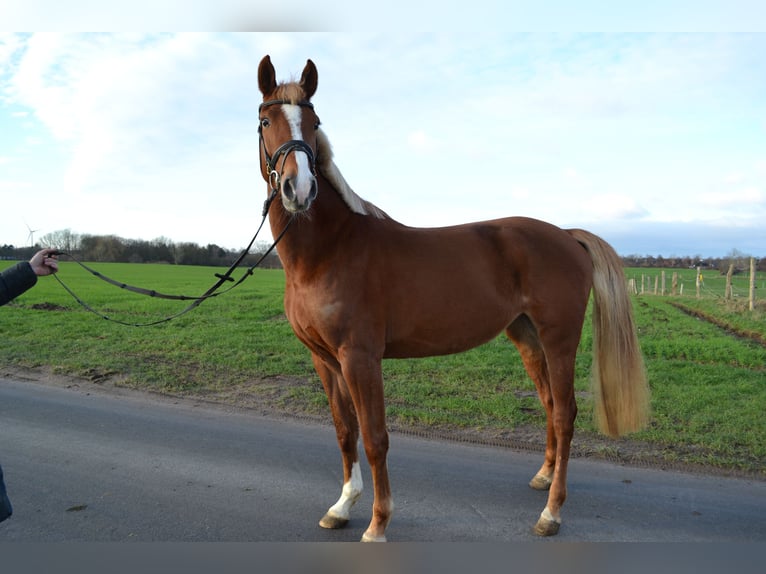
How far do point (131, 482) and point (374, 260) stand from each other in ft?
8.36

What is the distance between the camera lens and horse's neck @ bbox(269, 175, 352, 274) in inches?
126

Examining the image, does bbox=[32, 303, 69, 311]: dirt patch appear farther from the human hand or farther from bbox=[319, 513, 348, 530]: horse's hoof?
bbox=[319, 513, 348, 530]: horse's hoof

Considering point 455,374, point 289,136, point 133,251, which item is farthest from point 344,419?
point 133,251

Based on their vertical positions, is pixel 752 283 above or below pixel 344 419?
above

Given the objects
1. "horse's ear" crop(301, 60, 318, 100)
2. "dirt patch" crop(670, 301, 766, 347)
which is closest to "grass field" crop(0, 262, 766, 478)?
"dirt patch" crop(670, 301, 766, 347)

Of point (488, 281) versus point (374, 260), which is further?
point (488, 281)

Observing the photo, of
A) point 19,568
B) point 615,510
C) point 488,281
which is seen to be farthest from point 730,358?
point 19,568

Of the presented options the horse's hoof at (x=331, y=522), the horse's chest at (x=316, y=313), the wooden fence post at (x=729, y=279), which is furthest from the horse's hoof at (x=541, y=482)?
the wooden fence post at (x=729, y=279)

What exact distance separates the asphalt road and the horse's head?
208 centimetres

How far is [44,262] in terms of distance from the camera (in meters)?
2.78

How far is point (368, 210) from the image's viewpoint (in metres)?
3.53

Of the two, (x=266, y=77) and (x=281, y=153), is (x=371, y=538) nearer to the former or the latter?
(x=281, y=153)

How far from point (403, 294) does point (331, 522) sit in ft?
5.06

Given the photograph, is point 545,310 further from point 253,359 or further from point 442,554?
point 253,359
